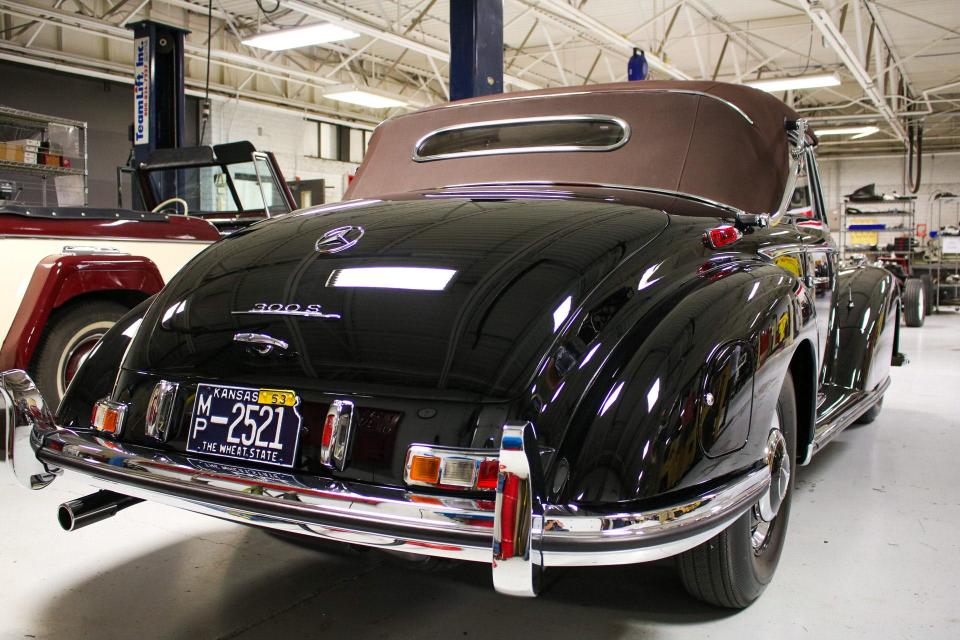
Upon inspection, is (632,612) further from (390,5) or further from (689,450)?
(390,5)

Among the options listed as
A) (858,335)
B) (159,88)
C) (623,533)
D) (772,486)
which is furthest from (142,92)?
(623,533)

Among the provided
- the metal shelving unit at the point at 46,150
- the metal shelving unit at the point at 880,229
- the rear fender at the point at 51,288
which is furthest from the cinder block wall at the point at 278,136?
the rear fender at the point at 51,288

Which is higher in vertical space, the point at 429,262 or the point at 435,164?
the point at 435,164

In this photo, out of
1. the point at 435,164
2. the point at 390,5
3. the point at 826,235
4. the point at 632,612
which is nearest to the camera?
the point at 632,612

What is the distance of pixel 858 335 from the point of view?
11.1 ft

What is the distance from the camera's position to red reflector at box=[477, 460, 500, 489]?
1469mm

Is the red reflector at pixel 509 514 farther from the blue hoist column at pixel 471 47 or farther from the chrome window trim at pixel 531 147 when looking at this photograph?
the blue hoist column at pixel 471 47

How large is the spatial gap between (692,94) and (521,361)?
1.42 metres

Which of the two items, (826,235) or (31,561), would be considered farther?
(826,235)

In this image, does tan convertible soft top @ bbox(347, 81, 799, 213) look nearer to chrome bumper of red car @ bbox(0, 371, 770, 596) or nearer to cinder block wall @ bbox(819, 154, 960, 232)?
chrome bumper of red car @ bbox(0, 371, 770, 596)

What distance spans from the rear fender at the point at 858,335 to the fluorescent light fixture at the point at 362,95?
11.2m

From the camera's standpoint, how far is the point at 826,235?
3.17 metres

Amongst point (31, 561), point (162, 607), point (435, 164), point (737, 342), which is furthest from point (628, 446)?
point (31, 561)

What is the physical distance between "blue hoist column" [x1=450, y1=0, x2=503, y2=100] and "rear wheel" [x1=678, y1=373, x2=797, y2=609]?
14.4 feet
